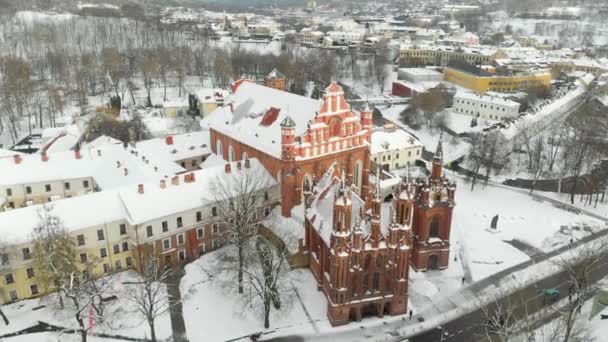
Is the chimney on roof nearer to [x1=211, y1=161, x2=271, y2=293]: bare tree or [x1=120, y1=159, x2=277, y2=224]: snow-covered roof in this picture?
[x1=120, y1=159, x2=277, y2=224]: snow-covered roof

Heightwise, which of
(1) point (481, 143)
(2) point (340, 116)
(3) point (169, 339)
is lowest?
(3) point (169, 339)

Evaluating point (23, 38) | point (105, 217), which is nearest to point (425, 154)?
point (105, 217)

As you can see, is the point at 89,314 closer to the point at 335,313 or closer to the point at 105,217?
the point at 105,217

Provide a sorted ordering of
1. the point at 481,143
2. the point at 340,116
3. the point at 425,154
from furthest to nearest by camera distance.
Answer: the point at 425,154
the point at 481,143
the point at 340,116

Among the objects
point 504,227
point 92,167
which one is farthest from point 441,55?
point 92,167

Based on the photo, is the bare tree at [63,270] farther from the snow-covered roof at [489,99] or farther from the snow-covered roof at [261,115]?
the snow-covered roof at [489,99]

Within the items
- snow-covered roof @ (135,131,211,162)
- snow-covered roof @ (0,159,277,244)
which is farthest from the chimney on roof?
snow-covered roof @ (135,131,211,162)
